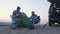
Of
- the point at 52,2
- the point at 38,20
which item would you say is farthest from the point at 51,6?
the point at 38,20

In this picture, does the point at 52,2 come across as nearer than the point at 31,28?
No

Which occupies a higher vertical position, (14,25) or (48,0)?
(48,0)

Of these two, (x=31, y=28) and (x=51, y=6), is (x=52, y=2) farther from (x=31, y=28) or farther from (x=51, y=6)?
(x=31, y=28)

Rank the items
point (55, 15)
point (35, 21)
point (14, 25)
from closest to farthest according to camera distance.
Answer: point (14, 25)
point (35, 21)
point (55, 15)

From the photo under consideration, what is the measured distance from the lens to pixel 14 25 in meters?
12.2

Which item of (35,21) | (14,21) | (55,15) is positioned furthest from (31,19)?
(55,15)

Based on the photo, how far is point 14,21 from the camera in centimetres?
1234

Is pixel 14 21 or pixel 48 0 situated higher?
pixel 48 0

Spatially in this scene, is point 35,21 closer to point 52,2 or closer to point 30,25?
point 30,25

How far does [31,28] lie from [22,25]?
0.63 m

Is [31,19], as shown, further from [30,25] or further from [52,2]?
[52,2]

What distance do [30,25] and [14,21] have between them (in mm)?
749

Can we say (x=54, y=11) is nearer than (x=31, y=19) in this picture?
No

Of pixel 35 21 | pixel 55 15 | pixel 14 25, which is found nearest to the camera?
pixel 14 25
